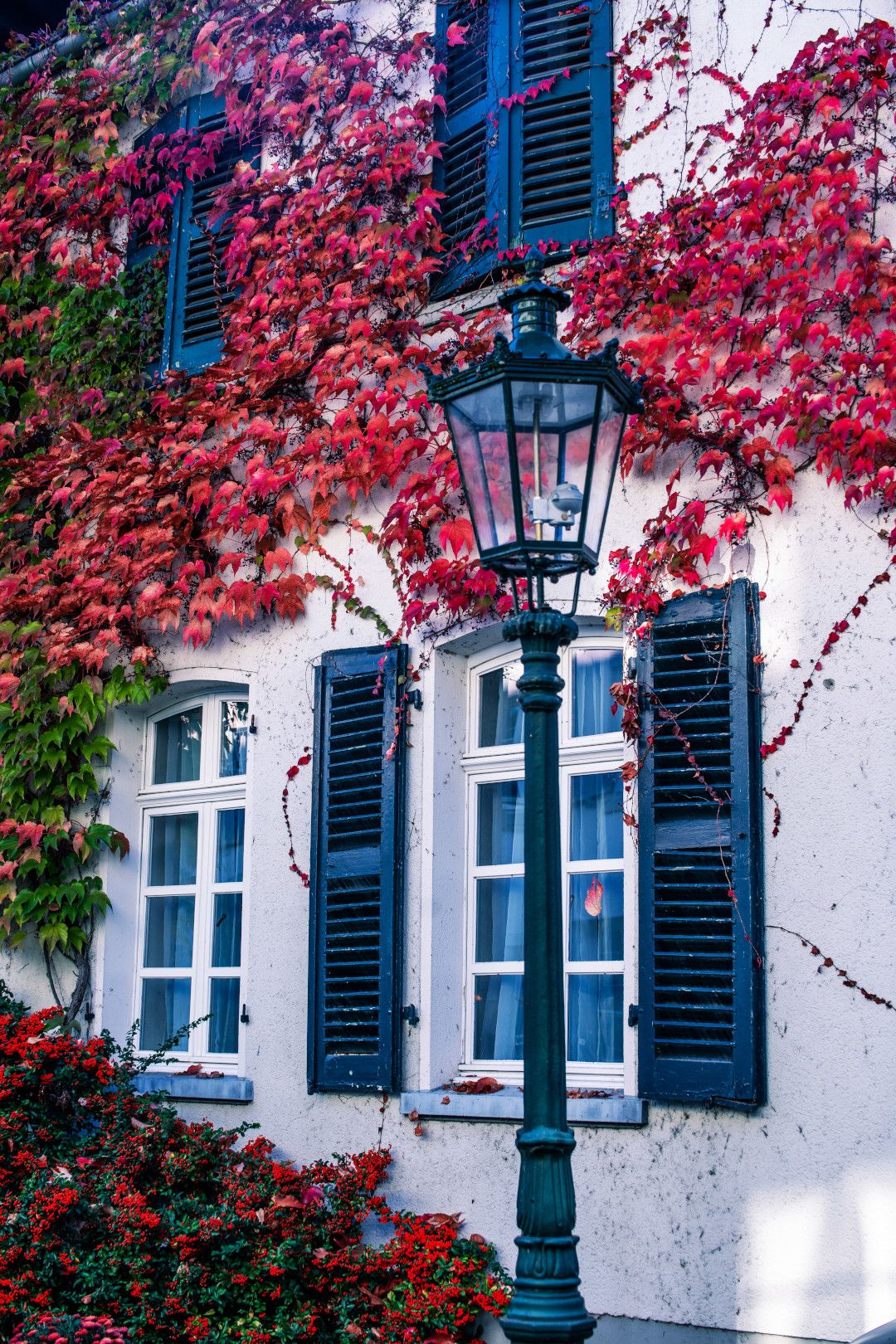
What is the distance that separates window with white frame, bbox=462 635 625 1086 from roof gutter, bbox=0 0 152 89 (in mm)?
4590

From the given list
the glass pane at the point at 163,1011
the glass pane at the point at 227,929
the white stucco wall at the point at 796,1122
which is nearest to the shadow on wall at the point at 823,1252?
the white stucco wall at the point at 796,1122

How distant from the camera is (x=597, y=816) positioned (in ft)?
20.2

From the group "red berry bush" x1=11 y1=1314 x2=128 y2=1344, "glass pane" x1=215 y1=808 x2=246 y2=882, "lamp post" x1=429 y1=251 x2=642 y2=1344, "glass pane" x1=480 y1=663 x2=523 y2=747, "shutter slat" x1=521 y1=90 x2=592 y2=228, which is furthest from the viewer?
"glass pane" x1=215 y1=808 x2=246 y2=882

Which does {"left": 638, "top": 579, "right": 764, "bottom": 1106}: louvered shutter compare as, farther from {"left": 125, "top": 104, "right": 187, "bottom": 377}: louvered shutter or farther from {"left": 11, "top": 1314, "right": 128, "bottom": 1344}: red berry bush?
{"left": 125, "top": 104, "right": 187, "bottom": 377}: louvered shutter

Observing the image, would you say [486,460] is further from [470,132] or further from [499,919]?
[470,132]

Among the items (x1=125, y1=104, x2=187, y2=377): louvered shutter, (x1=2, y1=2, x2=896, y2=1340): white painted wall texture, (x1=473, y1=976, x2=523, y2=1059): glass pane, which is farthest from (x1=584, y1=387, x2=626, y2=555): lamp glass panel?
(x1=125, y1=104, x2=187, y2=377): louvered shutter

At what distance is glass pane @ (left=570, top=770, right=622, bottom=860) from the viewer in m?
6.08

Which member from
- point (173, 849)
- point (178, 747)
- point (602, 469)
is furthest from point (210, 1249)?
point (602, 469)

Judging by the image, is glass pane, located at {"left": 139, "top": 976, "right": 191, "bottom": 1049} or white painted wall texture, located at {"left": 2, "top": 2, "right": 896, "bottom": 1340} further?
glass pane, located at {"left": 139, "top": 976, "right": 191, "bottom": 1049}

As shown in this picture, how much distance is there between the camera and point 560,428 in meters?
4.00

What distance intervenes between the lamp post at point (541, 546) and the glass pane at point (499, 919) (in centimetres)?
239

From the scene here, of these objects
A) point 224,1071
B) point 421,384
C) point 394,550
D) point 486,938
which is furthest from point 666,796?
point 224,1071

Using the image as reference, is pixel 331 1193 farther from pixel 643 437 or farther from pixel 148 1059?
pixel 643 437

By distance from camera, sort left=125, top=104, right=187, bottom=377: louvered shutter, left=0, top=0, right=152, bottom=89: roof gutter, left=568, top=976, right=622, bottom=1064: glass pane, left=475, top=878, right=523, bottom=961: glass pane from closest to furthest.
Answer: left=568, top=976, right=622, bottom=1064: glass pane
left=475, top=878, right=523, bottom=961: glass pane
left=125, top=104, right=187, bottom=377: louvered shutter
left=0, top=0, right=152, bottom=89: roof gutter
